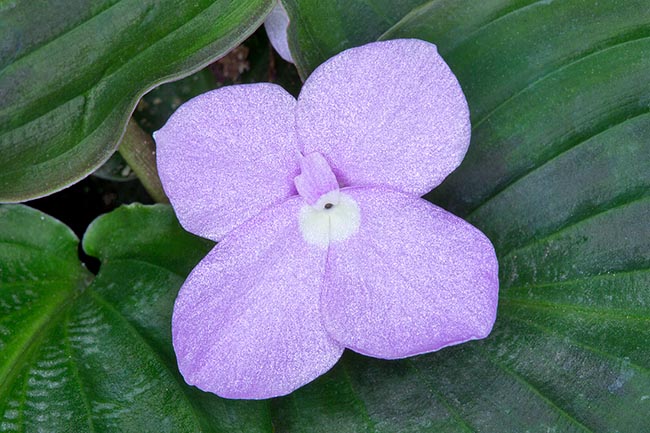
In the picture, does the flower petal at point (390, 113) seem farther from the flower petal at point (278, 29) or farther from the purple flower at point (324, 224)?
the flower petal at point (278, 29)

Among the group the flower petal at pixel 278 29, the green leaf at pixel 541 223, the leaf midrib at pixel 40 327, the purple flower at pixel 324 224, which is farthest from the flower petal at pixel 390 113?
the leaf midrib at pixel 40 327

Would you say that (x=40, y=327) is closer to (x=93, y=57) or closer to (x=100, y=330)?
(x=100, y=330)

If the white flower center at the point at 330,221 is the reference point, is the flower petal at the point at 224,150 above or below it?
above

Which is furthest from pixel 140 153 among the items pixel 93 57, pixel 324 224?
pixel 324 224

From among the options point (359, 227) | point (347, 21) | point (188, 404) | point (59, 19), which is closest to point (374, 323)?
point (359, 227)

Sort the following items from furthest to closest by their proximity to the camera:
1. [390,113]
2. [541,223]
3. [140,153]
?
1. [140,153]
2. [541,223]
3. [390,113]

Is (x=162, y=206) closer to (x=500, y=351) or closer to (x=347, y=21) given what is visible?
(x=347, y=21)

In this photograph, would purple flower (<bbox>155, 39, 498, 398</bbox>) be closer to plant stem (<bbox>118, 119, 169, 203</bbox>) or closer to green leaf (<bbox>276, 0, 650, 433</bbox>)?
green leaf (<bbox>276, 0, 650, 433</bbox>)
